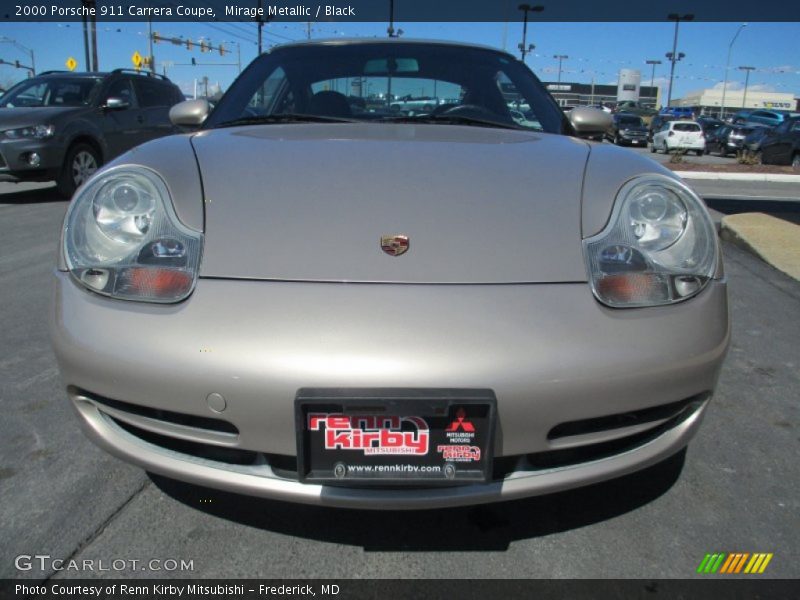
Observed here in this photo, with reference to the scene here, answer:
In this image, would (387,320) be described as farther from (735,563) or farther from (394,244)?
(735,563)

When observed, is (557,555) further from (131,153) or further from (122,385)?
(131,153)

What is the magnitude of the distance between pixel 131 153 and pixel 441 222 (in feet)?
3.24

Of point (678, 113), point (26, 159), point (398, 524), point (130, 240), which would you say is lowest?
point (398, 524)

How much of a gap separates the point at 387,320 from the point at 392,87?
1.66m

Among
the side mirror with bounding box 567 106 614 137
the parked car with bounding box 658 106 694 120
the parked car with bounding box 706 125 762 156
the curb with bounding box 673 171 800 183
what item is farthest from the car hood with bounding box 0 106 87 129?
the parked car with bounding box 658 106 694 120

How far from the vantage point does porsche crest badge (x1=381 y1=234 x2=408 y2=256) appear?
1516 mm

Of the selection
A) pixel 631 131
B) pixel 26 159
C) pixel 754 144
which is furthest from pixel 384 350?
pixel 631 131

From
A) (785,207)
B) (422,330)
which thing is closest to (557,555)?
(422,330)

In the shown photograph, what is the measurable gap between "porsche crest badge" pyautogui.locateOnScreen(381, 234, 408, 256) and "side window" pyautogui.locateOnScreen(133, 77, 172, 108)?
29.0ft

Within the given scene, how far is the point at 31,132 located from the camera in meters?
7.45

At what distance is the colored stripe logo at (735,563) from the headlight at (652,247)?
68 cm
